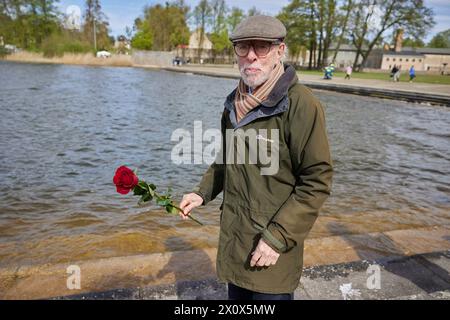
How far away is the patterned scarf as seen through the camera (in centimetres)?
200

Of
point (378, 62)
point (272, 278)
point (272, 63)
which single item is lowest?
point (272, 278)

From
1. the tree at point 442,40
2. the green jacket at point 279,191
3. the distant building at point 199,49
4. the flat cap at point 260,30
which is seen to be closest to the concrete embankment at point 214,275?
the green jacket at point 279,191

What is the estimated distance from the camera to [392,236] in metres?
4.36

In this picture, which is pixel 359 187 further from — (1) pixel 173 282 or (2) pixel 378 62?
(2) pixel 378 62

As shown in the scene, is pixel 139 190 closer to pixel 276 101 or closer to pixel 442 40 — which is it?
pixel 276 101

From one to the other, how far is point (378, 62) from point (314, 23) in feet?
139

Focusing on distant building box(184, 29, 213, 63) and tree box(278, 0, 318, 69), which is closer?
tree box(278, 0, 318, 69)

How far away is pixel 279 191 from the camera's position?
6.74ft

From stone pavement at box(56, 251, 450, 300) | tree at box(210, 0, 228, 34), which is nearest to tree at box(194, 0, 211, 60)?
tree at box(210, 0, 228, 34)

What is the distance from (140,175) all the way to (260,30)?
21.8 ft

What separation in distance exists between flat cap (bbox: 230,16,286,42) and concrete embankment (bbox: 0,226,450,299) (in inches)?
84.6

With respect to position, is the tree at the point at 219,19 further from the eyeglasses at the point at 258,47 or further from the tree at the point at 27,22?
the eyeglasses at the point at 258,47

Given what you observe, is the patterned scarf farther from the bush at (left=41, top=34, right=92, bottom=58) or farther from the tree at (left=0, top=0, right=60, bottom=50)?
the tree at (left=0, top=0, right=60, bottom=50)
